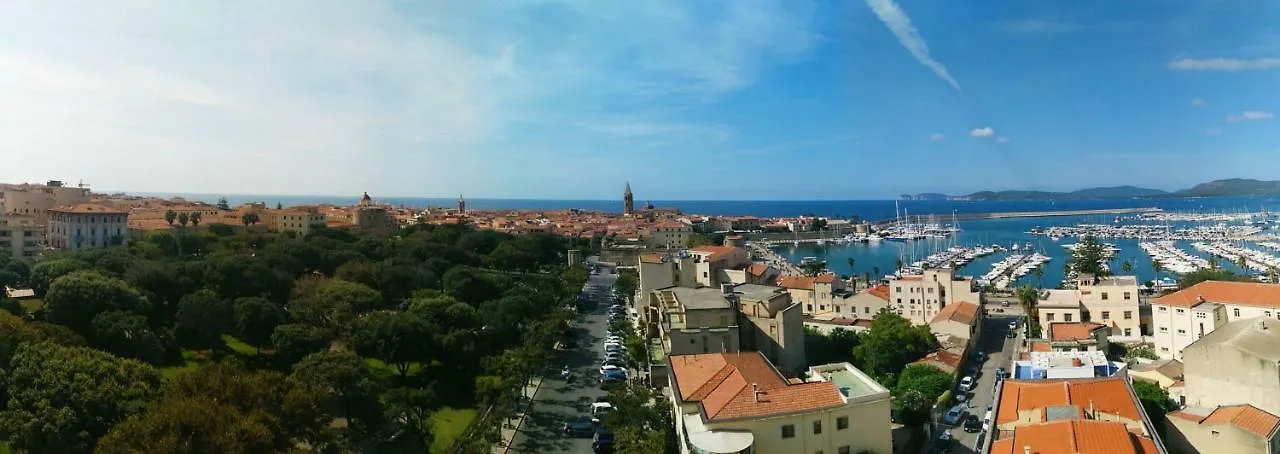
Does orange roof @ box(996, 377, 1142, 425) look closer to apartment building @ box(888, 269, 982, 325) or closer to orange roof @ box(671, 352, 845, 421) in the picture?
orange roof @ box(671, 352, 845, 421)

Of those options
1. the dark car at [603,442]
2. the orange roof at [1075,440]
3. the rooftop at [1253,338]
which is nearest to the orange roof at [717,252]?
the dark car at [603,442]

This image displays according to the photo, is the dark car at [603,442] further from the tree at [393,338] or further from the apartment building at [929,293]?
the apartment building at [929,293]

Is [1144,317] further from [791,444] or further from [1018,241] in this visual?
[1018,241]

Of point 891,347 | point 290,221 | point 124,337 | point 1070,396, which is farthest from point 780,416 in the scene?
point 290,221

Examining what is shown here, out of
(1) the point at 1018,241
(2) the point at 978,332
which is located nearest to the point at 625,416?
(2) the point at 978,332

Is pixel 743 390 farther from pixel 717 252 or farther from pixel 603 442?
pixel 717 252

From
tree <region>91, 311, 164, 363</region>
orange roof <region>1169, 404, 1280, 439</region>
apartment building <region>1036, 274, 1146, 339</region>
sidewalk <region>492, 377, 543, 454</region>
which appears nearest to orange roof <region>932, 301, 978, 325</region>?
apartment building <region>1036, 274, 1146, 339</region>
